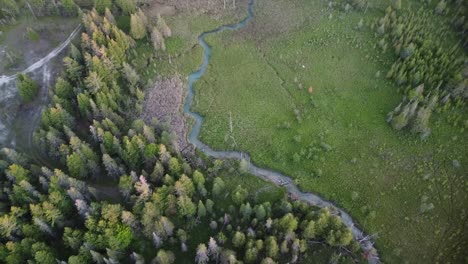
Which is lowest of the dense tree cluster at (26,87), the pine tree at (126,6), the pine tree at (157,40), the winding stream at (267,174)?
the winding stream at (267,174)

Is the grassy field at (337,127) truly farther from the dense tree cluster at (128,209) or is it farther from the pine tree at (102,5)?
the pine tree at (102,5)

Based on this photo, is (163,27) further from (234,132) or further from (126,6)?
(234,132)

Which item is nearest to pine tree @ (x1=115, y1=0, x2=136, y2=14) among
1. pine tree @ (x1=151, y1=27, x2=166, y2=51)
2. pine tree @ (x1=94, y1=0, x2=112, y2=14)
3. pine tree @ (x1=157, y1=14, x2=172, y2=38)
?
pine tree @ (x1=94, y1=0, x2=112, y2=14)

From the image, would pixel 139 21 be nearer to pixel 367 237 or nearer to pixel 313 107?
pixel 313 107

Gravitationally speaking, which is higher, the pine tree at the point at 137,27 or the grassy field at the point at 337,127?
the pine tree at the point at 137,27

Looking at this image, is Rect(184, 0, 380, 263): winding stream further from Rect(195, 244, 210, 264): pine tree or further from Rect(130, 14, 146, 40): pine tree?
Rect(195, 244, 210, 264): pine tree

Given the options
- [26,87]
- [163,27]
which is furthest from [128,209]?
[163,27]

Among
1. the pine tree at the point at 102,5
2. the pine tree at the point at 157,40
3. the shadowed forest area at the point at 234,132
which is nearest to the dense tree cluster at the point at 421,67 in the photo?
the shadowed forest area at the point at 234,132
